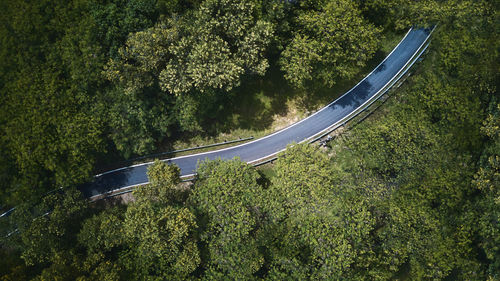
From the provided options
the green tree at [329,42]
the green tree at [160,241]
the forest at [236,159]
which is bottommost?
the green tree at [160,241]

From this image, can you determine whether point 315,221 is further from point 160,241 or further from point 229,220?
point 160,241

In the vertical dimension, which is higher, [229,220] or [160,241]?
[229,220]

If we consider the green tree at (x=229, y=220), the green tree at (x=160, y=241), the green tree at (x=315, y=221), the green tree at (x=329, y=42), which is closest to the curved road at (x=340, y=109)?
the green tree at (x=329, y=42)

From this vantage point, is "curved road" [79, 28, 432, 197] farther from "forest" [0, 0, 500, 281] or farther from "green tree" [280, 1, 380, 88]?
"green tree" [280, 1, 380, 88]

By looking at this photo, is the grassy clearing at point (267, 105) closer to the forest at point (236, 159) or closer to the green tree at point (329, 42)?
the forest at point (236, 159)

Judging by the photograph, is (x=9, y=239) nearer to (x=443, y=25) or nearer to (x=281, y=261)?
(x=281, y=261)

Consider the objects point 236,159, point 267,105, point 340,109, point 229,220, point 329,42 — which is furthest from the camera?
point 267,105

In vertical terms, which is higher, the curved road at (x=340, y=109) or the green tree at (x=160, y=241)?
the curved road at (x=340, y=109)

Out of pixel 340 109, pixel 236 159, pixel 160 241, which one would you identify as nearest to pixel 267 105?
pixel 236 159
